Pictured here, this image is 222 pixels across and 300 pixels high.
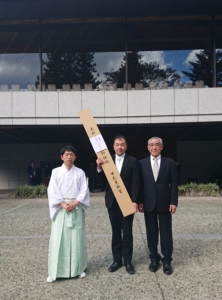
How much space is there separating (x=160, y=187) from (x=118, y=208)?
25.3 inches

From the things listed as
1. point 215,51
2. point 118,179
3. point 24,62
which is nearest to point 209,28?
point 215,51

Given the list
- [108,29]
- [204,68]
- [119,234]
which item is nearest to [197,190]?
[204,68]

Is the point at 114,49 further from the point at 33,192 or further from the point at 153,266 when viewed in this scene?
the point at 153,266

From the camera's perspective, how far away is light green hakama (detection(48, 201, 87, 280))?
3658mm

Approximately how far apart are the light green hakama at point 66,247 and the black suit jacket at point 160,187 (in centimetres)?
99

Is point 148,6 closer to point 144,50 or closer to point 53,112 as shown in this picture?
point 144,50

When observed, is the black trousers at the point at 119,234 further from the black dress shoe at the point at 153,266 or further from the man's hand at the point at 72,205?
the man's hand at the point at 72,205

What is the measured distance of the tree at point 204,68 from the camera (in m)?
13.2

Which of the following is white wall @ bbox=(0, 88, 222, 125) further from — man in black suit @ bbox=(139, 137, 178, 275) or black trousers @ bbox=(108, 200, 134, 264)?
black trousers @ bbox=(108, 200, 134, 264)

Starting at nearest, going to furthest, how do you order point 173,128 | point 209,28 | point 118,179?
point 118,179, point 209,28, point 173,128

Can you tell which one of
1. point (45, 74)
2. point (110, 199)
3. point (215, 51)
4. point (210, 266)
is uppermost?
point (215, 51)

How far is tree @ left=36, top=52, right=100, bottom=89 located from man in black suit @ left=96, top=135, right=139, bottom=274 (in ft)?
31.7

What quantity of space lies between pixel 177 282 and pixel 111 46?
12.0 m

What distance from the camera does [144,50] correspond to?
13609 millimetres
